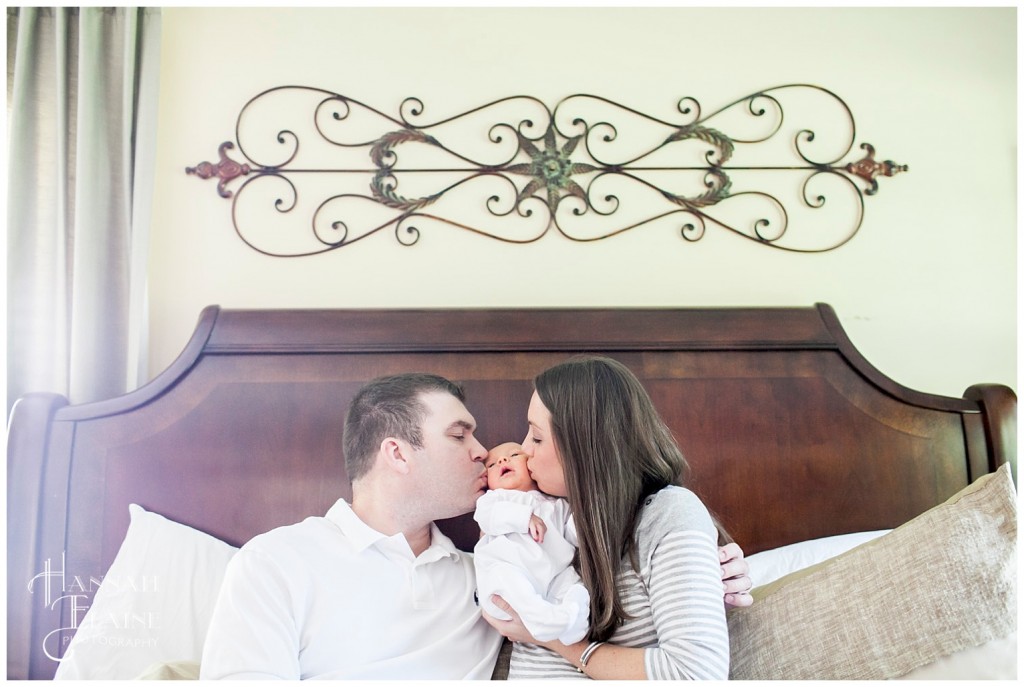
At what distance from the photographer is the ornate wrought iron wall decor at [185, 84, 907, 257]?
191 centimetres

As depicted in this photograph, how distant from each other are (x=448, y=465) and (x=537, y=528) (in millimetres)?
216

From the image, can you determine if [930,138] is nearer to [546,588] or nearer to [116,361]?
[546,588]

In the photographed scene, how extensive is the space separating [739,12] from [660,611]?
149cm

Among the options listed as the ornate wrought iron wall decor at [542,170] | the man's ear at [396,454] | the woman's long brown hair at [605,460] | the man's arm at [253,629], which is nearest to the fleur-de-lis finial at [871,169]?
the ornate wrought iron wall decor at [542,170]

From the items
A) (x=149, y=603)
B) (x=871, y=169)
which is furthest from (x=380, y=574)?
(x=871, y=169)

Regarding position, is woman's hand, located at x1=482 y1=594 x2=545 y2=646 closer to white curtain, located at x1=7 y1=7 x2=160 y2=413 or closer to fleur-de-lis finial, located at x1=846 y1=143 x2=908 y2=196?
white curtain, located at x1=7 y1=7 x2=160 y2=413

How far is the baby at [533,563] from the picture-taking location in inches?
47.2

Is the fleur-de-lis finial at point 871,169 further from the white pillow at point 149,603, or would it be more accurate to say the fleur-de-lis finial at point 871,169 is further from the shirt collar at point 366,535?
the white pillow at point 149,603

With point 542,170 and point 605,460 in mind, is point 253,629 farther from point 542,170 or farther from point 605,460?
point 542,170

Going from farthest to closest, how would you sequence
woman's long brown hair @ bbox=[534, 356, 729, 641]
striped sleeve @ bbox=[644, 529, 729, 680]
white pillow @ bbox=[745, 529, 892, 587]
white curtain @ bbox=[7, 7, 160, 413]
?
1. white curtain @ bbox=[7, 7, 160, 413]
2. white pillow @ bbox=[745, 529, 892, 587]
3. woman's long brown hair @ bbox=[534, 356, 729, 641]
4. striped sleeve @ bbox=[644, 529, 729, 680]

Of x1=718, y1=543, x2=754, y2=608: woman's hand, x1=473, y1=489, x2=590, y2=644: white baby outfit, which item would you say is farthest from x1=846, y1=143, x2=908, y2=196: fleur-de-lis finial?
x1=473, y1=489, x2=590, y2=644: white baby outfit

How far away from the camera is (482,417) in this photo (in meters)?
1.52

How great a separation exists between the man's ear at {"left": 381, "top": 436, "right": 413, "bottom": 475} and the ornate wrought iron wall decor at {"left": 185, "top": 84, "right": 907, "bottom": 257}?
2.08 ft

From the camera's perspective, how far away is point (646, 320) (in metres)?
1.71
